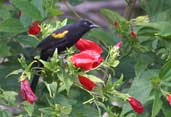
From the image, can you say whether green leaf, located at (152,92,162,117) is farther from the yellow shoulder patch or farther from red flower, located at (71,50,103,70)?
the yellow shoulder patch

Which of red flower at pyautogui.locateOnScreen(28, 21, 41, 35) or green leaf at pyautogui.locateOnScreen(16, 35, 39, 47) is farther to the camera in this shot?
green leaf at pyautogui.locateOnScreen(16, 35, 39, 47)

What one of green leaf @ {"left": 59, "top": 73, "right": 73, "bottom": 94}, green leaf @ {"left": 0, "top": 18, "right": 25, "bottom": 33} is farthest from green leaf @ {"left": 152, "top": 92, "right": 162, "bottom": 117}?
green leaf @ {"left": 0, "top": 18, "right": 25, "bottom": 33}

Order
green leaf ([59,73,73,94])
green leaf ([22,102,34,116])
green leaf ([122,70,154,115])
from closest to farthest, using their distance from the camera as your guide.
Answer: green leaf ([59,73,73,94]) < green leaf ([22,102,34,116]) < green leaf ([122,70,154,115])

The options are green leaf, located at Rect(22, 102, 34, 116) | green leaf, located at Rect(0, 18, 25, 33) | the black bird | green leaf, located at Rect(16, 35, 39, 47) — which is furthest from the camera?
green leaf, located at Rect(16, 35, 39, 47)

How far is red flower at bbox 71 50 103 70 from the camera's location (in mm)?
2357

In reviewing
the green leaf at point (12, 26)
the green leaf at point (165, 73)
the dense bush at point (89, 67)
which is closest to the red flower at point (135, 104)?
the dense bush at point (89, 67)

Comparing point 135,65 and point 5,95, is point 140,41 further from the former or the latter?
point 5,95

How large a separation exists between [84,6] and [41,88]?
349 centimetres

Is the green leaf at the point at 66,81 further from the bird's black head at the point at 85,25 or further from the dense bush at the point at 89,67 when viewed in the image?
the bird's black head at the point at 85,25

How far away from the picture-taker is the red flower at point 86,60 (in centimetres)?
236

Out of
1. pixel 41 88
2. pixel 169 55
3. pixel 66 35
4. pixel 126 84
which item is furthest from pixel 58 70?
pixel 126 84

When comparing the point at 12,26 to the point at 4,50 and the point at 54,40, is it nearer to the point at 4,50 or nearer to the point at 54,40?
the point at 4,50

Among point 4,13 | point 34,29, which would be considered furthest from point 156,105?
point 4,13

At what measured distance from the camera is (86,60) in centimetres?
237
